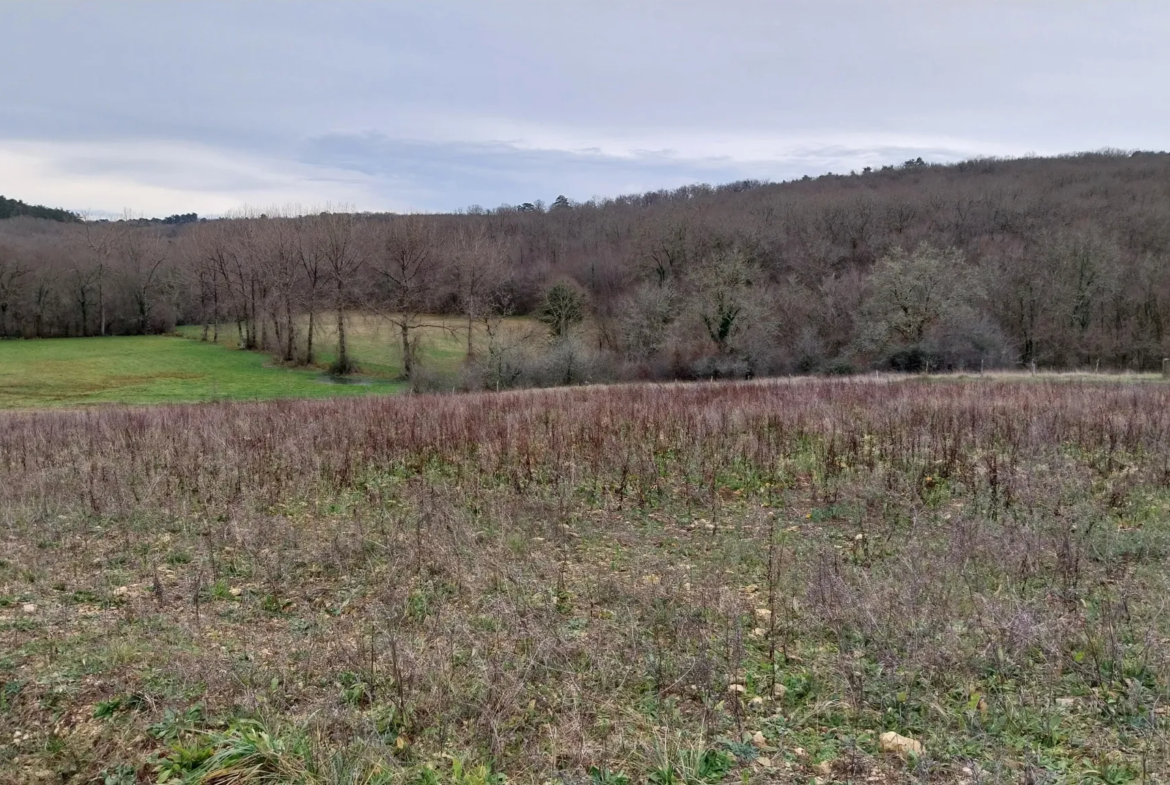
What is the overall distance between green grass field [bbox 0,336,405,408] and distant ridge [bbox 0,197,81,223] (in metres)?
65.6

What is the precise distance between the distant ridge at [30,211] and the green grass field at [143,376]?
65.6 meters

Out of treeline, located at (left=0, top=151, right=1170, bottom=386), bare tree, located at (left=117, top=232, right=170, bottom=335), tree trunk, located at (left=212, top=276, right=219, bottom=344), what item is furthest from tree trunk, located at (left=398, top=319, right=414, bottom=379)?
bare tree, located at (left=117, top=232, right=170, bottom=335)

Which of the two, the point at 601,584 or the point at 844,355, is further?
the point at 844,355

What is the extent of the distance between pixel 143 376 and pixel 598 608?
154ft

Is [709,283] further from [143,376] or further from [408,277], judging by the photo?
[143,376]

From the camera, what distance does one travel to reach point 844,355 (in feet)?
132

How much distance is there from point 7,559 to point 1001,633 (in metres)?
8.60

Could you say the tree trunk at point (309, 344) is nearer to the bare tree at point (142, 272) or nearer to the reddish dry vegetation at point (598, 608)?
the bare tree at point (142, 272)

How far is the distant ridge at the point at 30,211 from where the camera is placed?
107375mm

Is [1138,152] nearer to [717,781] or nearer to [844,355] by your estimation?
[844,355]

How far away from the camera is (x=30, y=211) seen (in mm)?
110312

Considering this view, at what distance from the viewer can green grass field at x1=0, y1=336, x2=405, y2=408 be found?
3653cm

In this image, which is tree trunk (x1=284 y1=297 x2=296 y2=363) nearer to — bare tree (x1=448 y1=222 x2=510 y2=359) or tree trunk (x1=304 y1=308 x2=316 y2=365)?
tree trunk (x1=304 y1=308 x2=316 y2=365)

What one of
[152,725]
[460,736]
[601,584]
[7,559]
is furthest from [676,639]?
[7,559]
